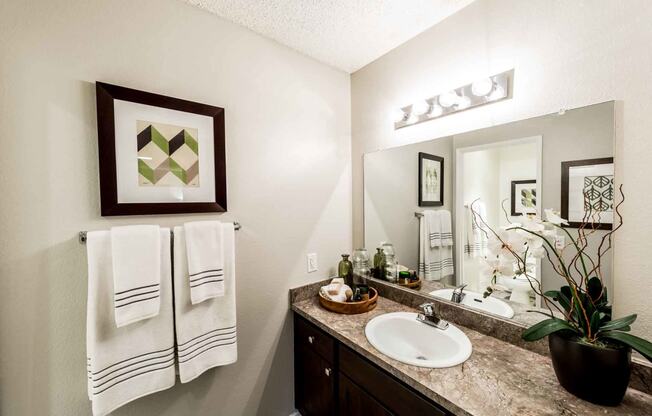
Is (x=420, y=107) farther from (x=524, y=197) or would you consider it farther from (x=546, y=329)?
(x=546, y=329)

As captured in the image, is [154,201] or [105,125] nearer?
[105,125]

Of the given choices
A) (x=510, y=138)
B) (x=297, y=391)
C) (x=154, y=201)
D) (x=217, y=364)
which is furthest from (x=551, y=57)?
(x=297, y=391)

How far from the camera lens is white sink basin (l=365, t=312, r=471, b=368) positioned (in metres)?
1.14

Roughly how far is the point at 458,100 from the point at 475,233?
2.24ft

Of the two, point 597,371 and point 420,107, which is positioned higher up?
point 420,107

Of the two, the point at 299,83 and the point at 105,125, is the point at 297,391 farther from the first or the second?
the point at 299,83

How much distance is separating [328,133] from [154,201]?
1.11 metres

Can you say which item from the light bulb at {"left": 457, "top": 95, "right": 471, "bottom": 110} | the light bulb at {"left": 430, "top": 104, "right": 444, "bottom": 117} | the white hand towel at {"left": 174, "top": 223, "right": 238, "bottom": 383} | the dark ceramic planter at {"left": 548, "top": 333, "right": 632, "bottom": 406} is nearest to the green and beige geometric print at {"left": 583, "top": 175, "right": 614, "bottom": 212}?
the dark ceramic planter at {"left": 548, "top": 333, "right": 632, "bottom": 406}

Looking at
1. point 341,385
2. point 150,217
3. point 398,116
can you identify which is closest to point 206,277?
point 150,217

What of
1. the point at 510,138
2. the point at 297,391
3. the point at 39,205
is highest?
the point at 510,138

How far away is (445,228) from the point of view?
1.47m

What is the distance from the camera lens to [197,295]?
114 cm

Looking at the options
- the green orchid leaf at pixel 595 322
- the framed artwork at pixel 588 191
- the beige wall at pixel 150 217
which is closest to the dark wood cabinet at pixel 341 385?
the beige wall at pixel 150 217

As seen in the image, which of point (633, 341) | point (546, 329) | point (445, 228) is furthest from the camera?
point (445, 228)
